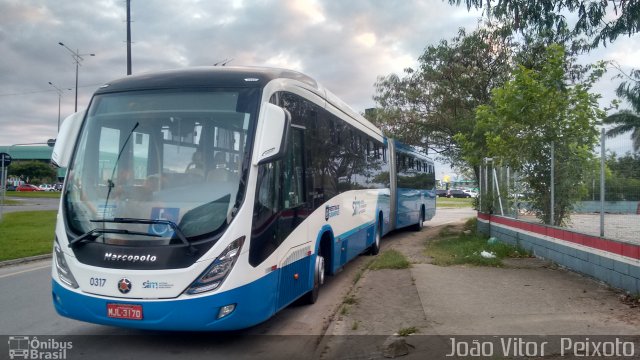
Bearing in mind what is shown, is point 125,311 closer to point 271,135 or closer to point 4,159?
point 271,135

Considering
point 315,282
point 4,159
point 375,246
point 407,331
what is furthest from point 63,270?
A: point 4,159

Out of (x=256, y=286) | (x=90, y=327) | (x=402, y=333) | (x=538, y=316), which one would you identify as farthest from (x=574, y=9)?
(x=90, y=327)

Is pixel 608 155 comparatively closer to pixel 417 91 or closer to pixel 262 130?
pixel 262 130

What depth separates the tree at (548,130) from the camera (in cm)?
1126

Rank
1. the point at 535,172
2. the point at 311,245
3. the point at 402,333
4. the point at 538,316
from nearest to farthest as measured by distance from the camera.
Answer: the point at 402,333
the point at 538,316
the point at 311,245
the point at 535,172

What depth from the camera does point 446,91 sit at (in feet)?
70.9

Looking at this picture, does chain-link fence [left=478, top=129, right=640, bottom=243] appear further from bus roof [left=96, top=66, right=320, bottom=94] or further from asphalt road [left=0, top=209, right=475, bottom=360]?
bus roof [left=96, top=66, right=320, bottom=94]

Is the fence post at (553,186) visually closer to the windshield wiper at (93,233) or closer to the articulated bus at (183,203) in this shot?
the articulated bus at (183,203)

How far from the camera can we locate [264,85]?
6.24m

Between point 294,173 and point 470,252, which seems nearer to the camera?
point 294,173

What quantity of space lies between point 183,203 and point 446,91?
695 inches

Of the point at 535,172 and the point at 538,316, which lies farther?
the point at 535,172

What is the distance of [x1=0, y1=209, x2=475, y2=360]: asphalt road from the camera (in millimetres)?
5789

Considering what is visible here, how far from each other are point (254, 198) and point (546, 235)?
7721mm
